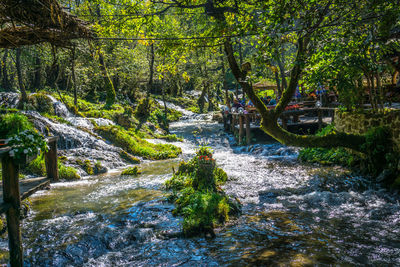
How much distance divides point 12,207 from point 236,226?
3921 millimetres

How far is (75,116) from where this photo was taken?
657 inches

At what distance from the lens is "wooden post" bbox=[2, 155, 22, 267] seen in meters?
4.10

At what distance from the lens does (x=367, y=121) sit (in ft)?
31.2

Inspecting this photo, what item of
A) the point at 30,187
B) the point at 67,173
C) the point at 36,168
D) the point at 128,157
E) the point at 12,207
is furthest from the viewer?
the point at 128,157

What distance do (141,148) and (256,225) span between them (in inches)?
390

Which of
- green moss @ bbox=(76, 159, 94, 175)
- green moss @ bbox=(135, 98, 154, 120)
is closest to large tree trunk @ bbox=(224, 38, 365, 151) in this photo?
green moss @ bbox=(76, 159, 94, 175)

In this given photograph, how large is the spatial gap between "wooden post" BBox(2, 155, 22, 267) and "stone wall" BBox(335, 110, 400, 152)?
361 inches

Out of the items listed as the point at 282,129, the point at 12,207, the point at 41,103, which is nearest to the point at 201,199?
the point at 12,207

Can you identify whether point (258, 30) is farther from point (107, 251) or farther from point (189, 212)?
point (107, 251)

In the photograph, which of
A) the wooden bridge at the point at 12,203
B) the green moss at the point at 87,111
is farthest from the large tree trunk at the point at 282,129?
the green moss at the point at 87,111

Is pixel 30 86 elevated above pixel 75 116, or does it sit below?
above

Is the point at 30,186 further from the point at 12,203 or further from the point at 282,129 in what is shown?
the point at 282,129

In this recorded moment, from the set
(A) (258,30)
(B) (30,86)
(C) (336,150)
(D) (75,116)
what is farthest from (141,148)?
(B) (30,86)

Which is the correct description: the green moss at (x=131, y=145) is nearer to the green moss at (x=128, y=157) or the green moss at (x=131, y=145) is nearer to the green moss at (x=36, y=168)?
the green moss at (x=128, y=157)
